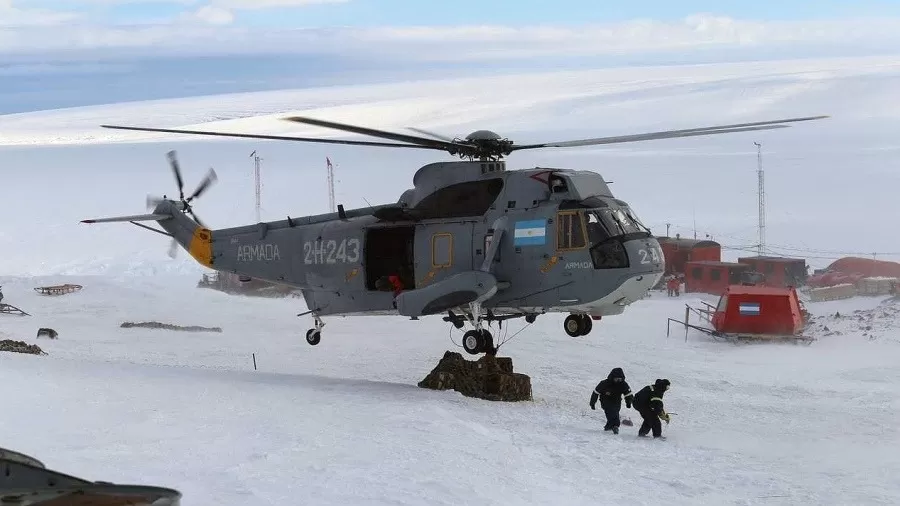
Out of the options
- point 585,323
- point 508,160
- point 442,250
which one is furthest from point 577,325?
point 508,160

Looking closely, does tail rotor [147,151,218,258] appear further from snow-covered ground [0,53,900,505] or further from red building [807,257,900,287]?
red building [807,257,900,287]

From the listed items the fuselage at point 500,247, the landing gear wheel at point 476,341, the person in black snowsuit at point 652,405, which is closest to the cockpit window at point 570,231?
the fuselage at point 500,247

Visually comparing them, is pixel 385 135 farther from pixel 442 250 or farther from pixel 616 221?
pixel 616 221

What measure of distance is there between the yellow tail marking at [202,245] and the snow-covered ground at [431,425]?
2.89 m

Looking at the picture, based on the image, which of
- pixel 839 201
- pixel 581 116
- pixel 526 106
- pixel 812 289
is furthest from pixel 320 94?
pixel 812 289

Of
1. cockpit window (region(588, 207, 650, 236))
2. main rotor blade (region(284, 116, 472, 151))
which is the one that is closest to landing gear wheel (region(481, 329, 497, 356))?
cockpit window (region(588, 207, 650, 236))

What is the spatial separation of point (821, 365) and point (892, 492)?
585 inches

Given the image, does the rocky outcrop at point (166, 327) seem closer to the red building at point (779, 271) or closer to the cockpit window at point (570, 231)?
the cockpit window at point (570, 231)

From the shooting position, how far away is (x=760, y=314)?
3338 cm

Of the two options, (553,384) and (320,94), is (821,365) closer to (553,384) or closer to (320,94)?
(553,384)

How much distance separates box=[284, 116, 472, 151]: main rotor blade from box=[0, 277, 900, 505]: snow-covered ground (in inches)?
182

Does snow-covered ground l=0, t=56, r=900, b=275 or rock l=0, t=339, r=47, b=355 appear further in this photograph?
snow-covered ground l=0, t=56, r=900, b=275

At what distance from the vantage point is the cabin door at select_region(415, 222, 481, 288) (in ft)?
65.2

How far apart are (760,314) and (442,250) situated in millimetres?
17004
